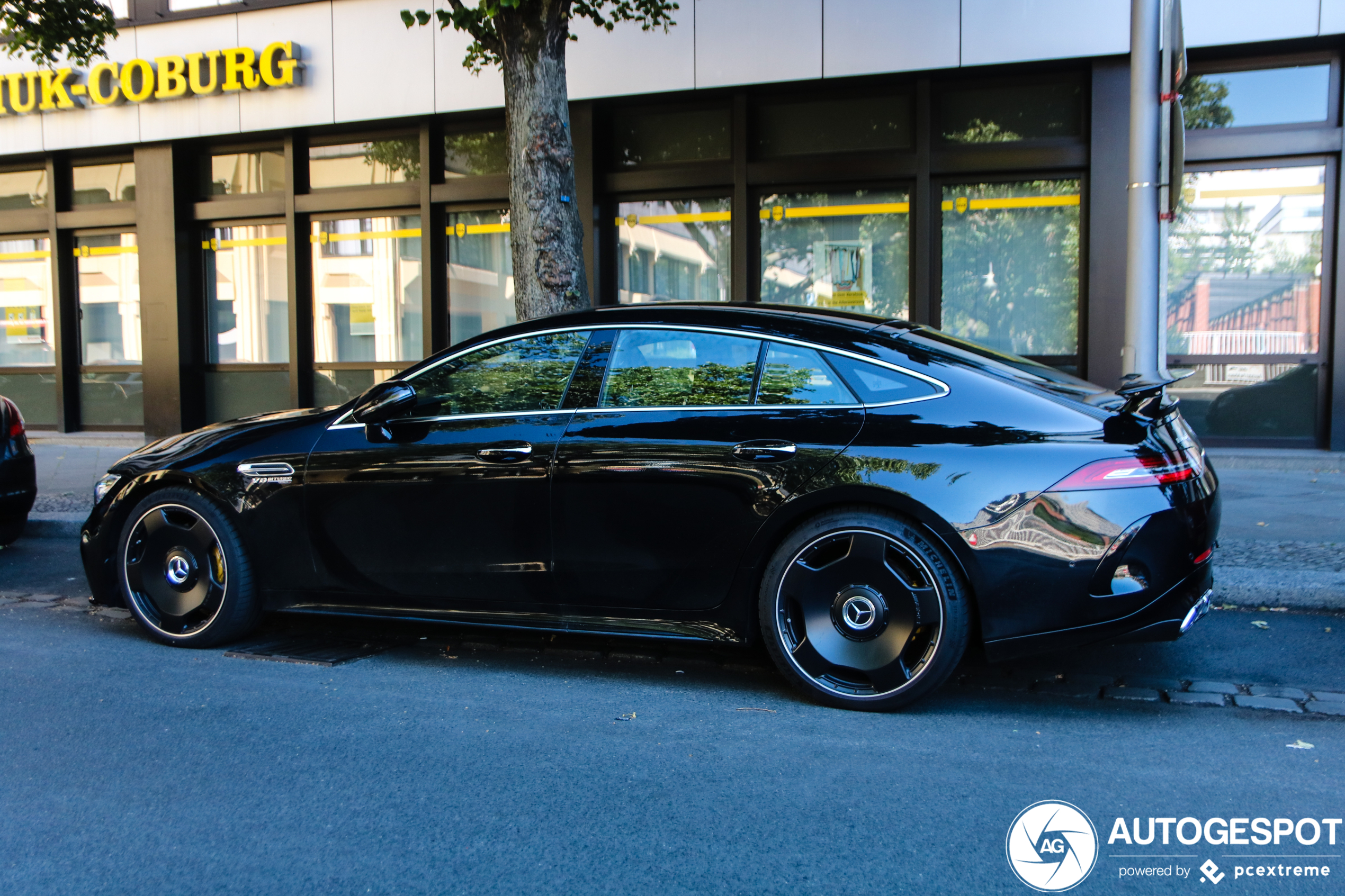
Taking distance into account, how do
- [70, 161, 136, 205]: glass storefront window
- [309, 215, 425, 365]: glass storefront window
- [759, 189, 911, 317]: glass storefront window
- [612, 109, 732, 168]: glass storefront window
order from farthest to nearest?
Answer: [70, 161, 136, 205]: glass storefront window → [309, 215, 425, 365]: glass storefront window → [612, 109, 732, 168]: glass storefront window → [759, 189, 911, 317]: glass storefront window

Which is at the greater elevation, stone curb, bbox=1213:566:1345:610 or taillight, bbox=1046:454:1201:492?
taillight, bbox=1046:454:1201:492

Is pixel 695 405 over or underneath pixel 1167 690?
over

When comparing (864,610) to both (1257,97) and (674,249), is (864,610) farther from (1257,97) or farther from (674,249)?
(1257,97)

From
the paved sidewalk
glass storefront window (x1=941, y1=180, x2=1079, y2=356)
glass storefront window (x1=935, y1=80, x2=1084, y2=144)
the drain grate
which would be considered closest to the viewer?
the drain grate

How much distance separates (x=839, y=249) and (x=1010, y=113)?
2.03 metres

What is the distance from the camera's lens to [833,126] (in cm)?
1048

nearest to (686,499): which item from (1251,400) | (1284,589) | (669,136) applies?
(1284,589)

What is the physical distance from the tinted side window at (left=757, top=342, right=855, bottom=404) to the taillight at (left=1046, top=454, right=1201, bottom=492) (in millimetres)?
800

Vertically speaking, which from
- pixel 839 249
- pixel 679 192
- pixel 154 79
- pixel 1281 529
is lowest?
pixel 1281 529

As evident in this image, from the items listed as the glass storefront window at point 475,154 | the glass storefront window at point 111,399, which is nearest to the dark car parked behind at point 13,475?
the glass storefront window at point 475,154

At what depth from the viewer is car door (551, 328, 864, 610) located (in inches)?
150

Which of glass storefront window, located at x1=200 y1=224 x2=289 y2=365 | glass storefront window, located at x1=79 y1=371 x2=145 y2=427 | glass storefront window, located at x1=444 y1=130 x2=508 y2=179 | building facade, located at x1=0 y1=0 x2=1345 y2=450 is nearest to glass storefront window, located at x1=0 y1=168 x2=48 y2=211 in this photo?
building facade, located at x1=0 y1=0 x2=1345 y2=450

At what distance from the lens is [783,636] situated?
3.80 metres

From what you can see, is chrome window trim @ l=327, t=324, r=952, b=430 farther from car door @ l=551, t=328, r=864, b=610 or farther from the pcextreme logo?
the pcextreme logo
